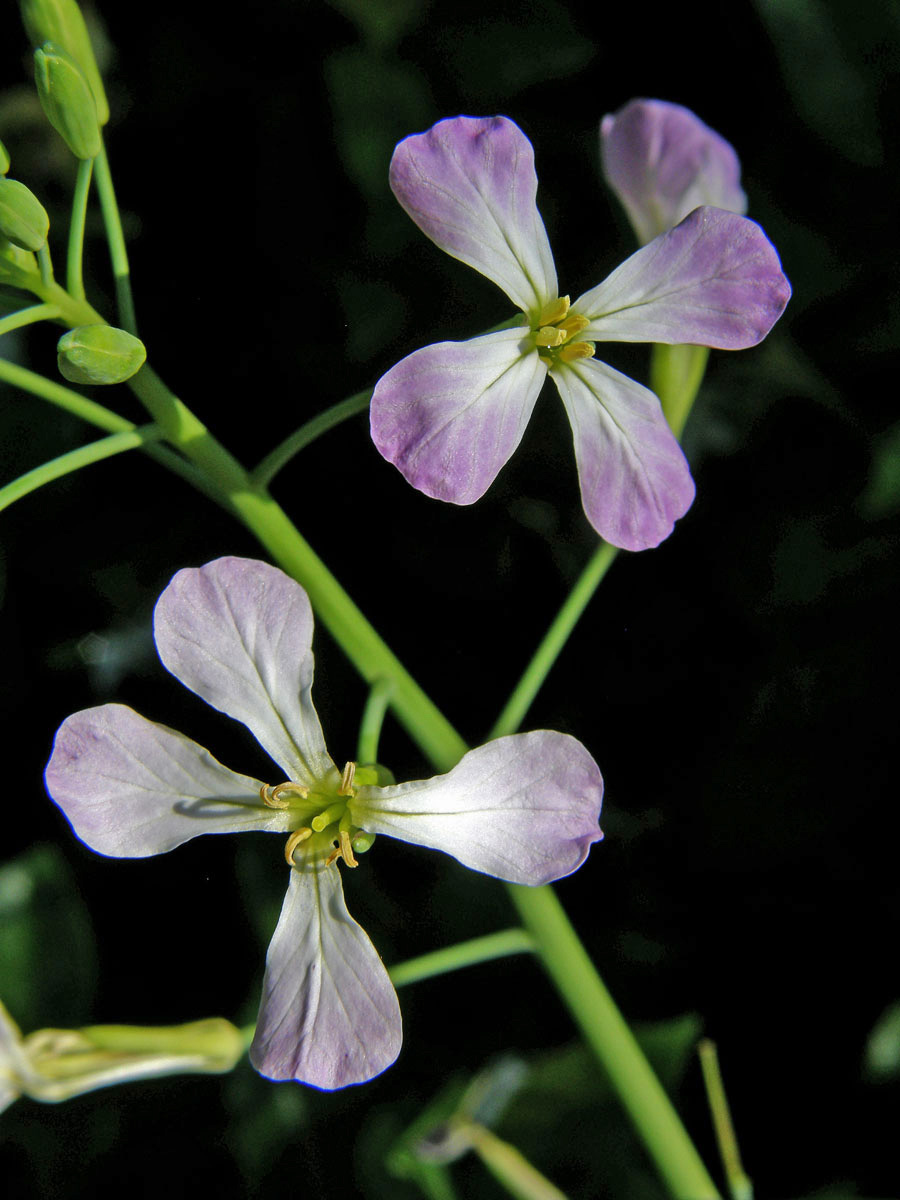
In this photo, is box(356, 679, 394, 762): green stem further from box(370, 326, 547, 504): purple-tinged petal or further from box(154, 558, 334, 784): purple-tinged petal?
box(370, 326, 547, 504): purple-tinged petal

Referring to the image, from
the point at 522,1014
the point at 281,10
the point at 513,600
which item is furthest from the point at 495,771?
the point at 281,10

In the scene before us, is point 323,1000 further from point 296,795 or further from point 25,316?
point 25,316

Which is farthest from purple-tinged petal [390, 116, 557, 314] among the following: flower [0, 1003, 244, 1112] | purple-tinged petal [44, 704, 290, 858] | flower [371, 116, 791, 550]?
flower [0, 1003, 244, 1112]

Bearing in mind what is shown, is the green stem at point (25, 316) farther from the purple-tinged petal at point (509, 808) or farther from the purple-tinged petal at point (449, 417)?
the purple-tinged petal at point (509, 808)

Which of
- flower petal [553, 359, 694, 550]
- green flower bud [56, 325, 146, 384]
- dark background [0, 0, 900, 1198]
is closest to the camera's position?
green flower bud [56, 325, 146, 384]

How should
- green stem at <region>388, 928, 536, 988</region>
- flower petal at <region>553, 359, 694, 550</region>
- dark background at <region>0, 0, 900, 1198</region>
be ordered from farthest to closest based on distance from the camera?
dark background at <region>0, 0, 900, 1198</region>
green stem at <region>388, 928, 536, 988</region>
flower petal at <region>553, 359, 694, 550</region>

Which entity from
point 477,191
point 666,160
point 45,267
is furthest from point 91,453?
point 666,160

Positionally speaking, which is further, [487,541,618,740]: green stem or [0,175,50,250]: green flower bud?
[487,541,618,740]: green stem

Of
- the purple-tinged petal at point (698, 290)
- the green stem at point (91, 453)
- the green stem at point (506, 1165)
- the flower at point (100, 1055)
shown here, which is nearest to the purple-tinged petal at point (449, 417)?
the purple-tinged petal at point (698, 290)
